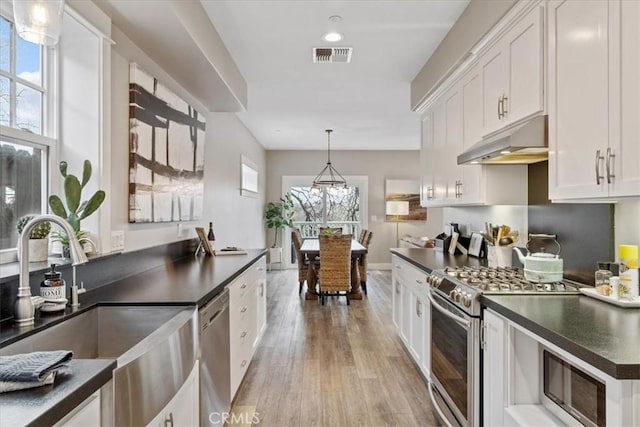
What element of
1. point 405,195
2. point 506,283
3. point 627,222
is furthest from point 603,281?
point 405,195

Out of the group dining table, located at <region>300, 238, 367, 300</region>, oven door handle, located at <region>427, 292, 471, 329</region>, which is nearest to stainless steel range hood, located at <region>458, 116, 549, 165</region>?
oven door handle, located at <region>427, 292, 471, 329</region>

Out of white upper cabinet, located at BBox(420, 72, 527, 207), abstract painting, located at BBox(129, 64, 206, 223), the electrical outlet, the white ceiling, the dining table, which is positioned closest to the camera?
the electrical outlet

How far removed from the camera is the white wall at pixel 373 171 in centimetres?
881

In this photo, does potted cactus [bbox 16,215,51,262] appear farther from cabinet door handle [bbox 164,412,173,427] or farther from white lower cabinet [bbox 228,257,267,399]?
white lower cabinet [bbox 228,257,267,399]

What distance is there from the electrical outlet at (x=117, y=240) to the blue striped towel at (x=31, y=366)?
1.27 meters

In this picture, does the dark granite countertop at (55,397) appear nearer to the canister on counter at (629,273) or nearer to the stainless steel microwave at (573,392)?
the stainless steel microwave at (573,392)

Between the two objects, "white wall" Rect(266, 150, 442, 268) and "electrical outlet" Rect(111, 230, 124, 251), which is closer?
"electrical outlet" Rect(111, 230, 124, 251)

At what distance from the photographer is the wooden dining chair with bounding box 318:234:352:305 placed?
5207 mm

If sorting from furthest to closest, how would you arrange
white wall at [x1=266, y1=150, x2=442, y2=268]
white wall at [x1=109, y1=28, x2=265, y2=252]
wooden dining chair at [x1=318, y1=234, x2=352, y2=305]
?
white wall at [x1=266, y1=150, x2=442, y2=268] < wooden dining chair at [x1=318, y1=234, x2=352, y2=305] < white wall at [x1=109, y1=28, x2=265, y2=252]

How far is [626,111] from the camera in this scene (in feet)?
4.40

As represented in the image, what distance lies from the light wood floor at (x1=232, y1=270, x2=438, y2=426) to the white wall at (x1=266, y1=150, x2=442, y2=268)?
4.00 metres

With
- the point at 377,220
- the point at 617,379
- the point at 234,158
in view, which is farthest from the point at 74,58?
the point at 377,220

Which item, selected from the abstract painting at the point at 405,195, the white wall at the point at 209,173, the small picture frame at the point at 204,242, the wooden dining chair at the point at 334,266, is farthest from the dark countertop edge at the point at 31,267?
the abstract painting at the point at 405,195

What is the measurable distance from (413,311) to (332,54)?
2.32 meters
